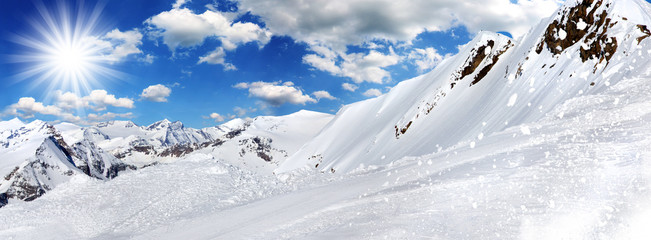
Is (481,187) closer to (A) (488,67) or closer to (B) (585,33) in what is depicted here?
(B) (585,33)

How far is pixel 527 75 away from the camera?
39.9 metres

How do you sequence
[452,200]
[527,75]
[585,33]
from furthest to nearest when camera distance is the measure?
[527,75], [585,33], [452,200]

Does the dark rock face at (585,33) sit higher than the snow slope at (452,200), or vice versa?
the dark rock face at (585,33)

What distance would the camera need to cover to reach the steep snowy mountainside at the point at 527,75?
2572cm

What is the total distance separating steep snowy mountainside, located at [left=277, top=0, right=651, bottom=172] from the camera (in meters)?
25.7

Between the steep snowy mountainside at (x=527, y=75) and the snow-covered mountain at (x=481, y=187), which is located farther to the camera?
the steep snowy mountainside at (x=527, y=75)

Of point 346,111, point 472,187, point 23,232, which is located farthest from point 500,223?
point 346,111

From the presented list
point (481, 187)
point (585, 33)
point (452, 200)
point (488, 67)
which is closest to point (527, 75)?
point (585, 33)

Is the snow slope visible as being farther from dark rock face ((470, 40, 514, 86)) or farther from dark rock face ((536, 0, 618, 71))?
dark rock face ((470, 40, 514, 86))

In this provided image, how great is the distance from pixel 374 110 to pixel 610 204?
11137cm

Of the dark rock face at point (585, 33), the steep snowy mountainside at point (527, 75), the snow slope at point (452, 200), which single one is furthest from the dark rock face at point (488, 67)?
the snow slope at point (452, 200)

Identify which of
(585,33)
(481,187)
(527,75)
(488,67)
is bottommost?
(481,187)

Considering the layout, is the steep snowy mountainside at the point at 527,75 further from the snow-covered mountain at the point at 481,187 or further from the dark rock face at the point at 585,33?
the snow-covered mountain at the point at 481,187

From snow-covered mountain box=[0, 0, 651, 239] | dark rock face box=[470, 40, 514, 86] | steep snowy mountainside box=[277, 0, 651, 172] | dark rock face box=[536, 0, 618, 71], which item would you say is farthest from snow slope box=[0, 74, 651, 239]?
dark rock face box=[470, 40, 514, 86]
